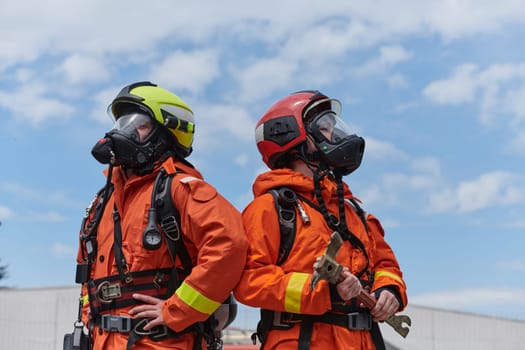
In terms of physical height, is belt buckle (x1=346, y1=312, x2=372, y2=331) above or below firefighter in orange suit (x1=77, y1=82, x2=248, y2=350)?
below

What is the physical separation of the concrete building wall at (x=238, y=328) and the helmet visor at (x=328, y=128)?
12.7 m

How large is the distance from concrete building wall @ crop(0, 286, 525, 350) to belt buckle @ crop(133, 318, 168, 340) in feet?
42.9

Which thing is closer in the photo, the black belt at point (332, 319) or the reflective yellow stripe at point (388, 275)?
the black belt at point (332, 319)

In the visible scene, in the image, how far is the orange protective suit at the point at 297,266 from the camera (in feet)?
13.8

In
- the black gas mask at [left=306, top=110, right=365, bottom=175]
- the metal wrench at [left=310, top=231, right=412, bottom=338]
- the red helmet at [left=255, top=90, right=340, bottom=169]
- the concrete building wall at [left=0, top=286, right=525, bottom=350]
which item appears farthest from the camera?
the concrete building wall at [left=0, top=286, right=525, bottom=350]

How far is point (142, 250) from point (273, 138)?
114 cm

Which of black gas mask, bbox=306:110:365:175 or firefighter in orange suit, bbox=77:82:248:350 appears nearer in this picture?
firefighter in orange suit, bbox=77:82:248:350

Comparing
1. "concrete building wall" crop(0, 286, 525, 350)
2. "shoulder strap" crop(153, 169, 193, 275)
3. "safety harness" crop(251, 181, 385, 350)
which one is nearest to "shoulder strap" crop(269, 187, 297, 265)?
"safety harness" crop(251, 181, 385, 350)

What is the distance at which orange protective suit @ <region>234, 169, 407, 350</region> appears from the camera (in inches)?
166

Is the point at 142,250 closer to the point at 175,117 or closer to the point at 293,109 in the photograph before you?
the point at 175,117

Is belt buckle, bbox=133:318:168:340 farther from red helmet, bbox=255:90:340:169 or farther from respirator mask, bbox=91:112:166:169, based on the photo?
red helmet, bbox=255:90:340:169

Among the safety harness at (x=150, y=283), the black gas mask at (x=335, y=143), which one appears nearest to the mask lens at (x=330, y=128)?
the black gas mask at (x=335, y=143)

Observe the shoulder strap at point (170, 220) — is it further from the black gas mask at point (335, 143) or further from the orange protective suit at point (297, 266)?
the black gas mask at point (335, 143)

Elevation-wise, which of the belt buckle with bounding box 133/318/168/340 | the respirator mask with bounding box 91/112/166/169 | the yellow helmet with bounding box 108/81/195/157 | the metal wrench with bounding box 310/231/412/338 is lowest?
the belt buckle with bounding box 133/318/168/340
